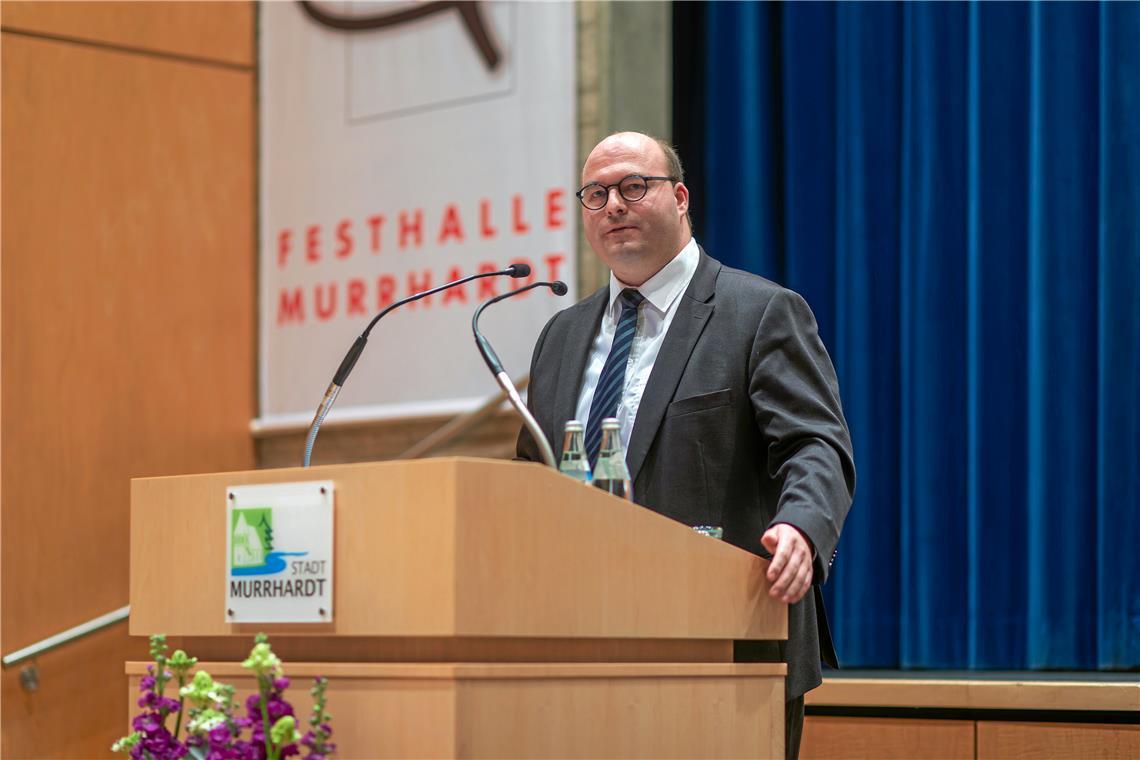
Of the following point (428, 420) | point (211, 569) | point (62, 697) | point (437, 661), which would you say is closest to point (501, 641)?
point (437, 661)

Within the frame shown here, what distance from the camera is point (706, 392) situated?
2322 millimetres

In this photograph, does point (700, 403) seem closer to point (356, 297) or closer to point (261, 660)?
point (261, 660)

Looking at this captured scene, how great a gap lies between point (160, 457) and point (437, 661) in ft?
12.2

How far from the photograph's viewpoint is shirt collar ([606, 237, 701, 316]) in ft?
8.20

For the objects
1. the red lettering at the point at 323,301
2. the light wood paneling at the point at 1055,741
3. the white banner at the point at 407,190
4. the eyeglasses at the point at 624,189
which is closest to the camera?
the eyeglasses at the point at 624,189

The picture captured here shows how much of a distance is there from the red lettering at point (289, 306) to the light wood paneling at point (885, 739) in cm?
272

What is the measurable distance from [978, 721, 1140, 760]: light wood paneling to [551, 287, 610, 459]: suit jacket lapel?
52.4 inches

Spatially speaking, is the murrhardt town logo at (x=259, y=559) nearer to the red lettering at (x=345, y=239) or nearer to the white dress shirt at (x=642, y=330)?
the white dress shirt at (x=642, y=330)

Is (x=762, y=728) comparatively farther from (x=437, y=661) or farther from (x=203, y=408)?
(x=203, y=408)

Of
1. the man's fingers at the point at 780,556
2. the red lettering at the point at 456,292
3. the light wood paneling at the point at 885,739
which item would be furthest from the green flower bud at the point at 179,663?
the red lettering at the point at 456,292

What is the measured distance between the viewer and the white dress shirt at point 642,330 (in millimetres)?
2404

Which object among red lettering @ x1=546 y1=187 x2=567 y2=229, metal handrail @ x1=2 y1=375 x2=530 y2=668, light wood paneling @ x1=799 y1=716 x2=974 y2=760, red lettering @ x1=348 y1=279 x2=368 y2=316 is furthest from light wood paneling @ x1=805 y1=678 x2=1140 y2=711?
red lettering @ x1=348 y1=279 x2=368 y2=316

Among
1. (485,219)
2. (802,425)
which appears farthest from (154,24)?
(802,425)

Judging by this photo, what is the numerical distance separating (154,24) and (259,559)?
13.1 ft
